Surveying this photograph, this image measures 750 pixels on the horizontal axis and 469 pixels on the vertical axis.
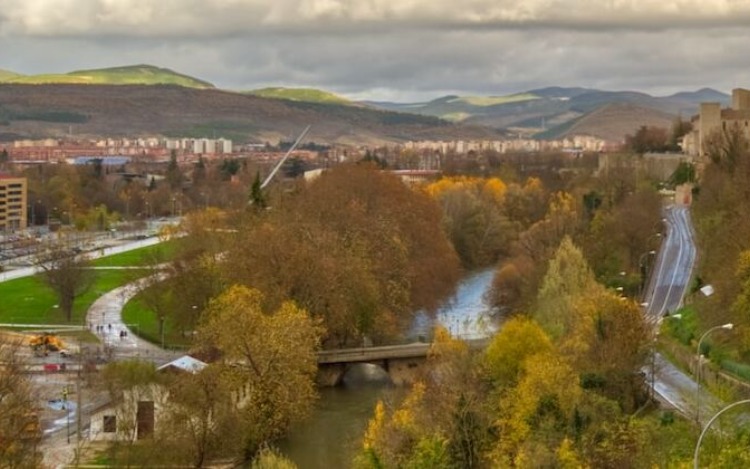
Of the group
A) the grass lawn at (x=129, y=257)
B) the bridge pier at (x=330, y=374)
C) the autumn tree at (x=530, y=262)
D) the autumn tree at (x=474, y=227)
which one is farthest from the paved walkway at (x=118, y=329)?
the autumn tree at (x=474, y=227)

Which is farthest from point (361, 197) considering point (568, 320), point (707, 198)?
point (568, 320)

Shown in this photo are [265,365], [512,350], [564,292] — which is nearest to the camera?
[512,350]

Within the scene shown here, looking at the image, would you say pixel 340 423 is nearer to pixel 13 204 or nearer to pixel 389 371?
pixel 389 371

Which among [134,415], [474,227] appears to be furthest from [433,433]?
[474,227]

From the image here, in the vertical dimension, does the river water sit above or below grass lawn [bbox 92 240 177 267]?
above

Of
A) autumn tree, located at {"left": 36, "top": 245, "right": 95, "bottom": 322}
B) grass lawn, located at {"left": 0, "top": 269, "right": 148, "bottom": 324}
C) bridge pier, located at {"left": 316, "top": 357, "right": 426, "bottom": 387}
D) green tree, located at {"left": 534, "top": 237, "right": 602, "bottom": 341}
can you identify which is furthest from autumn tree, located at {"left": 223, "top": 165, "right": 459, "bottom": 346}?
grass lawn, located at {"left": 0, "top": 269, "right": 148, "bottom": 324}

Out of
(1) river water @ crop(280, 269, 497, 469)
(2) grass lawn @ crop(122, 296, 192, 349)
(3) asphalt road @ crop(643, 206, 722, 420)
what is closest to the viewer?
(3) asphalt road @ crop(643, 206, 722, 420)

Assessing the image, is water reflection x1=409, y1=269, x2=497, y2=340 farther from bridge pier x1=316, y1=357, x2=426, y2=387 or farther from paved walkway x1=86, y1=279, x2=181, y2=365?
paved walkway x1=86, y1=279, x2=181, y2=365
